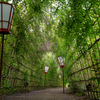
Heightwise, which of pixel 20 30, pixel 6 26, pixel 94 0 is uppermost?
pixel 20 30

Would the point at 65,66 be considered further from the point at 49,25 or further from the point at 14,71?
the point at 14,71

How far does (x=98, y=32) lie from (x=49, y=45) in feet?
23.6

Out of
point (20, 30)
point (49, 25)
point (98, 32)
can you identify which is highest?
point (49, 25)

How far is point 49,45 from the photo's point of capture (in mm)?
8953

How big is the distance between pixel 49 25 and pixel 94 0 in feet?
13.9

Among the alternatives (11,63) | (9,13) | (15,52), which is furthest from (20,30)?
(9,13)

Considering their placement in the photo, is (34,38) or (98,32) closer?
(98,32)

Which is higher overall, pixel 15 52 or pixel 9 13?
pixel 9 13

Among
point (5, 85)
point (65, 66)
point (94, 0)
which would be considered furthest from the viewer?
point (65, 66)

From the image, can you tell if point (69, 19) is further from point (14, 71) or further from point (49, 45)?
point (49, 45)

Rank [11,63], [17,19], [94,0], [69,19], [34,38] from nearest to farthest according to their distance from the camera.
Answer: [94,0], [69,19], [11,63], [17,19], [34,38]

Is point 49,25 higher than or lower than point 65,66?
higher

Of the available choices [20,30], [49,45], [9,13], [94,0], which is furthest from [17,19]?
[49,45]

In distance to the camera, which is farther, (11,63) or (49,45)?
(49,45)
